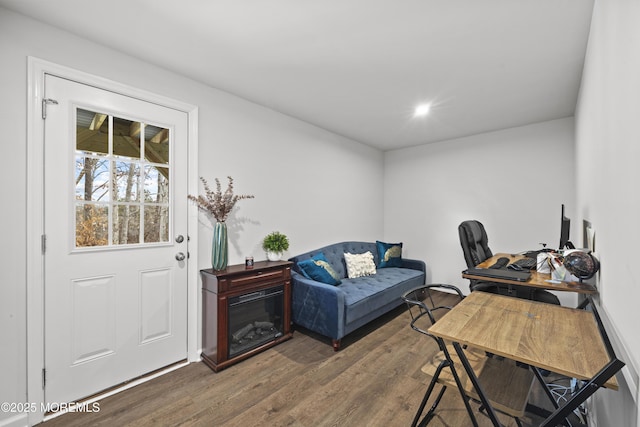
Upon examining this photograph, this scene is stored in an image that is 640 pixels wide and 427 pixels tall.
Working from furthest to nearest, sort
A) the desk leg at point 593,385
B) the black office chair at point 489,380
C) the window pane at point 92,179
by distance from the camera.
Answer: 1. the window pane at point 92,179
2. the black office chair at point 489,380
3. the desk leg at point 593,385

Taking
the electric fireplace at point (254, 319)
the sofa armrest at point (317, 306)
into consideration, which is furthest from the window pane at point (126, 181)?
the sofa armrest at point (317, 306)

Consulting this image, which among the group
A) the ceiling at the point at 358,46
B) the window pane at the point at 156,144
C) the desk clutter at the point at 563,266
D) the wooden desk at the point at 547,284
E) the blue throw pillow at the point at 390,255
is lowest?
the blue throw pillow at the point at 390,255

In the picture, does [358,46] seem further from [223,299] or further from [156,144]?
[223,299]

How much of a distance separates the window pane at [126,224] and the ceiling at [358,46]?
1.22 meters

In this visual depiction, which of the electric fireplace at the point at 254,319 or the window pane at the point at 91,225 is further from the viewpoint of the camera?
the electric fireplace at the point at 254,319

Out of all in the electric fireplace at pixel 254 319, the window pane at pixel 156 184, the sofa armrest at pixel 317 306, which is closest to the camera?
the window pane at pixel 156 184

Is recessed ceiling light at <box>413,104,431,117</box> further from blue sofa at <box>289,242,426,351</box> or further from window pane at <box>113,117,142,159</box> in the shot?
window pane at <box>113,117,142,159</box>

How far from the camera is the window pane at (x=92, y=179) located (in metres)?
1.92

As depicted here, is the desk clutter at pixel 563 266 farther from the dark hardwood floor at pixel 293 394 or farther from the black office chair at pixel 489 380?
the dark hardwood floor at pixel 293 394

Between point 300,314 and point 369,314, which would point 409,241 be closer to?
point 369,314

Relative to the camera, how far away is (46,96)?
70.5 inches

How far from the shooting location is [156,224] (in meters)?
2.30

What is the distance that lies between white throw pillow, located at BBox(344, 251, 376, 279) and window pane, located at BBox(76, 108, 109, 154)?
9.54 ft

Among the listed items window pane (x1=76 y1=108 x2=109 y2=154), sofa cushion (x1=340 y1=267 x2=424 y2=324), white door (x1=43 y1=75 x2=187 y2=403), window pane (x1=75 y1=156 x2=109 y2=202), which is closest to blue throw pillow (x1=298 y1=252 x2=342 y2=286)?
sofa cushion (x1=340 y1=267 x2=424 y2=324)
